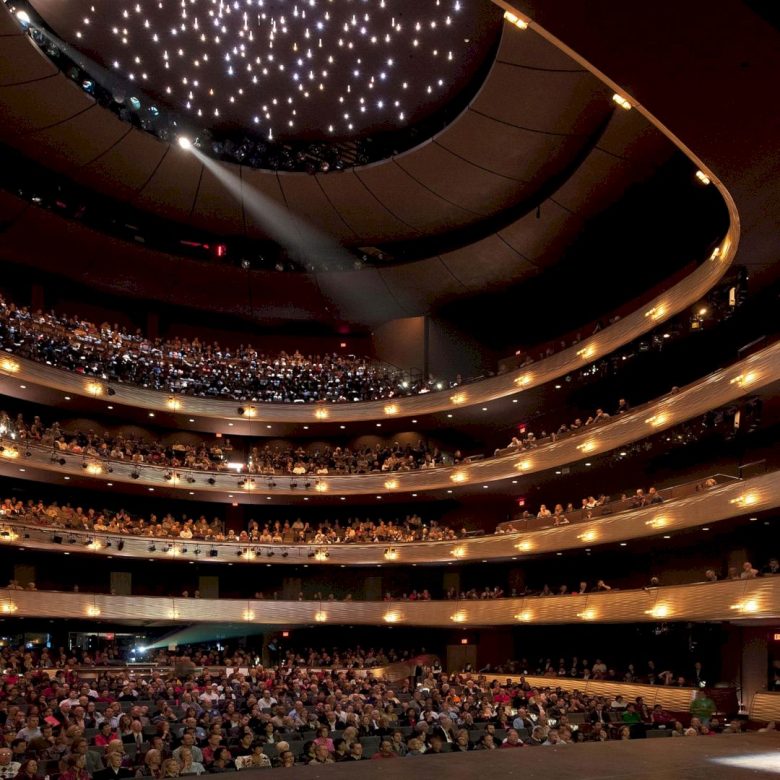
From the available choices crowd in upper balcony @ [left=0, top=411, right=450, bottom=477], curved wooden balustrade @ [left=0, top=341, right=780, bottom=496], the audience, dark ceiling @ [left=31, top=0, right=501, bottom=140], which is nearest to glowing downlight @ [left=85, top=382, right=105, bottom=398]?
crowd in upper balcony @ [left=0, top=411, right=450, bottom=477]

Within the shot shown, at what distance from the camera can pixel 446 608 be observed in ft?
84.3

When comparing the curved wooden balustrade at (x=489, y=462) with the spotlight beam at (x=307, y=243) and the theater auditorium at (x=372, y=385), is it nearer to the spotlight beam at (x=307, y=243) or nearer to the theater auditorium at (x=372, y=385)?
the theater auditorium at (x=372, y=385)

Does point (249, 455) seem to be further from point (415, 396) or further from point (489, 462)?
point (489, 462)

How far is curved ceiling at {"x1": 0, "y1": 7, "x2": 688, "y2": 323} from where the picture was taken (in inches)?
820

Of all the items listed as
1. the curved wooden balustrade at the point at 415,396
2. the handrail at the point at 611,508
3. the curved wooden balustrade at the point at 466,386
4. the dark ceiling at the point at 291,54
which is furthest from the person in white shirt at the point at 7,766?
the dark ceiling at the point at 291,54

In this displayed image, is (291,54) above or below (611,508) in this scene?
above

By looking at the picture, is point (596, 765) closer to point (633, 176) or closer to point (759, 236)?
point (759, 236)

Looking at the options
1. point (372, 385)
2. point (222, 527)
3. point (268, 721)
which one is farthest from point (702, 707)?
point (222, 527)

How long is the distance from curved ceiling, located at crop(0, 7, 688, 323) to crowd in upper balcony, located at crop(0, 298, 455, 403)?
7.08ft

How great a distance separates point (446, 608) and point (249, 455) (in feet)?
31.5

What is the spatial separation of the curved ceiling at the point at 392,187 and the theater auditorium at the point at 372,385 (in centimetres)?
12

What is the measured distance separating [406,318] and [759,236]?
57.6 feet

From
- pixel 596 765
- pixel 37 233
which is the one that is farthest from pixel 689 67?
pixel 37 233

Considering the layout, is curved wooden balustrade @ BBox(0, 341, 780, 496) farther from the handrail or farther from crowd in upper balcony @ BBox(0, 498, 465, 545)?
the handrail
